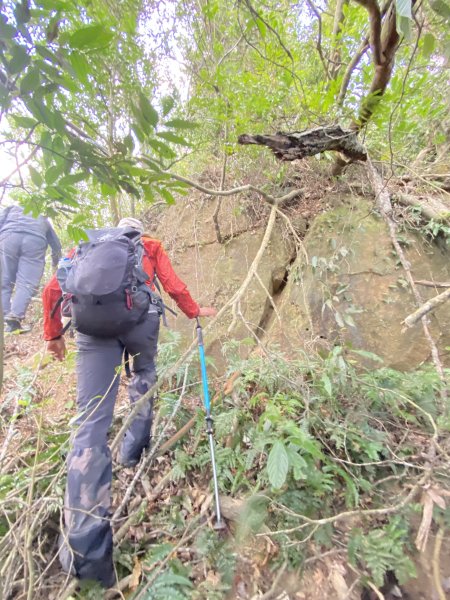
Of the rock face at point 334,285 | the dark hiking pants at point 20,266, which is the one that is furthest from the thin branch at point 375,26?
the dark hiking pants at point 20,266

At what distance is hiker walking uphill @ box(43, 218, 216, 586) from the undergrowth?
18 cm

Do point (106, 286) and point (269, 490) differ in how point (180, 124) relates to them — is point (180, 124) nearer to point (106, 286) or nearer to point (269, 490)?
point (106, 286)

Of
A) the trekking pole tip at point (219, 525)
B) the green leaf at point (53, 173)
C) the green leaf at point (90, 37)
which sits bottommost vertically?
the trekking pole tip at point (219, 525)

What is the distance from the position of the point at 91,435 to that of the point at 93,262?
1271 mm

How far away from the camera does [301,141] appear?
2822 millimetres

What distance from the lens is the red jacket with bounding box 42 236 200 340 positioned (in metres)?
2.72

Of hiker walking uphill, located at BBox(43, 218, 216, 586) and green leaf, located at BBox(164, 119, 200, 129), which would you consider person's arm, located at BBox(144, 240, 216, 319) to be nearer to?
hiker walking uphill, located at BBox(43, 218, 216, 586)

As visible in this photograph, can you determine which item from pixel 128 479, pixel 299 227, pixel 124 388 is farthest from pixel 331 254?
pixel 128 479

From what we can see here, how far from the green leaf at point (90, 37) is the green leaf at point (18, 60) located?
0.40ft

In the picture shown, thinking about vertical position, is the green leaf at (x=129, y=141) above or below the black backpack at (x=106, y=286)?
above

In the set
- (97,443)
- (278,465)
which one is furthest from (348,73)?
(97,443)

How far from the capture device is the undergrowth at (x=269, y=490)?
190cm

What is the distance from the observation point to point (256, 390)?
314cm

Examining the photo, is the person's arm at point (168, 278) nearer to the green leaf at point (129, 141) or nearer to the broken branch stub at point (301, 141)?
the broken branch stub at point (301, 141)
